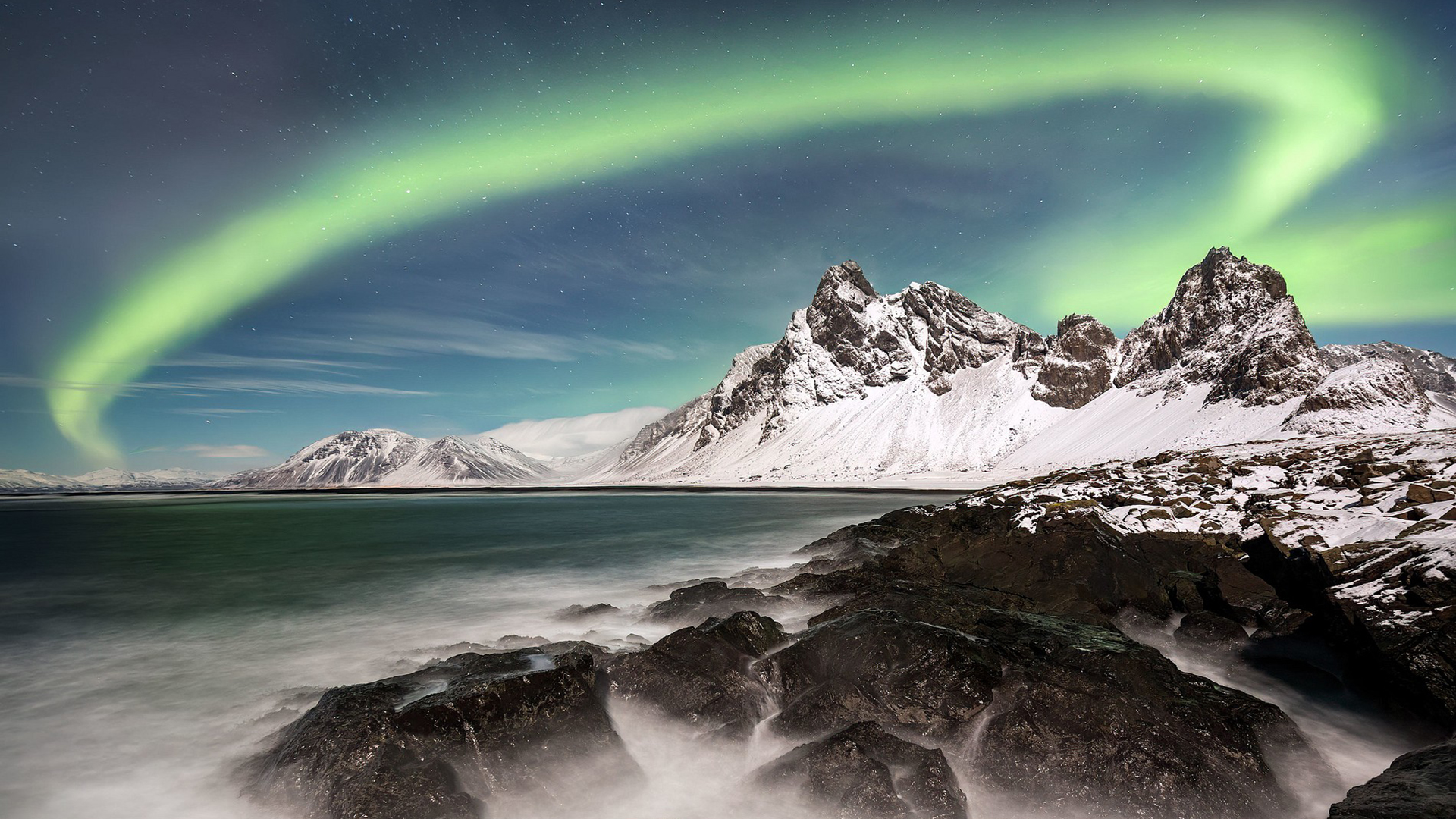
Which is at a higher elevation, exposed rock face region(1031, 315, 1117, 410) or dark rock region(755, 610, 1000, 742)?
exposed rock face region(1031, 315, 1117, 410)

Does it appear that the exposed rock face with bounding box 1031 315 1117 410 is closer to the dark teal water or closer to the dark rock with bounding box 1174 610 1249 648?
the dark teal water

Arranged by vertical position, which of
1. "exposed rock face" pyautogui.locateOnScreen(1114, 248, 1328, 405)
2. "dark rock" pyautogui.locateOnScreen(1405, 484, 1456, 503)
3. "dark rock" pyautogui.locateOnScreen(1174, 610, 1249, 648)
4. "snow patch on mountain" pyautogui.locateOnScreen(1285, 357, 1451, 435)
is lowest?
"dark rock" pyautogui.locateOnScreen(1174, 610, 1249, 648)

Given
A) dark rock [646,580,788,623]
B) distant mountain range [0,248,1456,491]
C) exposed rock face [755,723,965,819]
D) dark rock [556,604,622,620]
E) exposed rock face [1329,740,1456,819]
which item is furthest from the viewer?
distant mountain range [0,248,1456,491]

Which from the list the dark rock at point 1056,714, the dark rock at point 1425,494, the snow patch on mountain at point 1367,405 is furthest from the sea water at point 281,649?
the snow patch on mountain at point 1367,405

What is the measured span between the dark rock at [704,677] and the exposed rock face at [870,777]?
128 cm

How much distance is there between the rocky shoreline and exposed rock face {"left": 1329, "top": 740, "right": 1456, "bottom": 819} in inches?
1.3

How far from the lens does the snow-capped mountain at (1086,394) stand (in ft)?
260

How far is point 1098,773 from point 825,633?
421 centimetres

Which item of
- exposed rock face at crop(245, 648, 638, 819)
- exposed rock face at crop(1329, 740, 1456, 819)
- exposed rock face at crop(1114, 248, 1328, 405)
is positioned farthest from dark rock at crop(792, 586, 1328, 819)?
exposed rock face at crop(1114, 248, 1328, 405)

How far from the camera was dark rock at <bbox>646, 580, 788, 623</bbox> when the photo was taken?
15.0 metres

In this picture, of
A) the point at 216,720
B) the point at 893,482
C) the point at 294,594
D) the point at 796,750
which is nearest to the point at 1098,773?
the point at 796,750

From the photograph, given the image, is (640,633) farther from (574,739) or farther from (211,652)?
(211,652)

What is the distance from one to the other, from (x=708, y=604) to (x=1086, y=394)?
506ft

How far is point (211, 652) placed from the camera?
14328 millimetres
